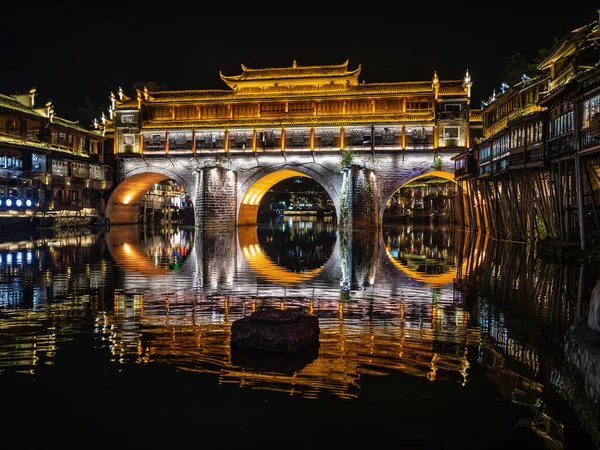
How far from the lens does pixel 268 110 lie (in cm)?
5331

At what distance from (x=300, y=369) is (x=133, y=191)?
56.0 meters

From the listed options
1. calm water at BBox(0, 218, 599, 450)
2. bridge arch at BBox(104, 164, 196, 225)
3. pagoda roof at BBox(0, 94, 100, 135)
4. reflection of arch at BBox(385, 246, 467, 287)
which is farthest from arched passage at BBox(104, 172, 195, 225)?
calm water at BBox(0, 218, 599, 450)

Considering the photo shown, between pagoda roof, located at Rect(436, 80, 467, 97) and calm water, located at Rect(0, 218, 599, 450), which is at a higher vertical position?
pagoda roof, located at Rect(436, 80, 467, 97)

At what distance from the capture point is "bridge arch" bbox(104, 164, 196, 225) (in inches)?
2184

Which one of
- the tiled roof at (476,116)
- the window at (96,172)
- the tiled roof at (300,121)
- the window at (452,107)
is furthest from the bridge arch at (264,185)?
the window at (96,172)

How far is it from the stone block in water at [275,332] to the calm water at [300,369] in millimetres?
237

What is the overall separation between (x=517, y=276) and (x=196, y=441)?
1372 centimetres

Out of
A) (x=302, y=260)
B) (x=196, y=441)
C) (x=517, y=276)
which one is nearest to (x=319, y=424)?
(x=196, y=441)

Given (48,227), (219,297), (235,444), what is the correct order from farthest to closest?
(48,227) → (219,297) → (235,444)

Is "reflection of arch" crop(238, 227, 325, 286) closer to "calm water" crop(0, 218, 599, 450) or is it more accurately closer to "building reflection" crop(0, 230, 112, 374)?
"calm water" crop(0, 218, 599, 450)

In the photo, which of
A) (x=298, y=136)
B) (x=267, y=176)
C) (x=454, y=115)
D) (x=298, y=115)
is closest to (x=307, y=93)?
(x=298, y=115)

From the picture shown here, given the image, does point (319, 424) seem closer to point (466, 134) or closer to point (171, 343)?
point (171, 343)

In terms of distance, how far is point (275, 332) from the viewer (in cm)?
812

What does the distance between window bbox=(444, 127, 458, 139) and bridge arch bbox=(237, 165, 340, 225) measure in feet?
36.7
